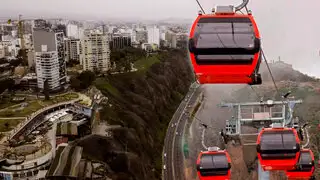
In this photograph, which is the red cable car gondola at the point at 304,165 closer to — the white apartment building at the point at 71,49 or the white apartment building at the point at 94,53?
the white apartment building at the point at 94,53

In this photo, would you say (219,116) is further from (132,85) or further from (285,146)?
(285,146)

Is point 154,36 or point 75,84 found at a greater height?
point 154,36

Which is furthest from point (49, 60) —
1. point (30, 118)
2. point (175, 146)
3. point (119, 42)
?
point (119, 42)

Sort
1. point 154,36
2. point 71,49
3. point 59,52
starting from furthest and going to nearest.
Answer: point 154,36 < point 71,49 < point 59,52

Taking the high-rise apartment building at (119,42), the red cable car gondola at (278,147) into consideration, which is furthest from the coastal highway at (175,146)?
the high-rise apartment building at (119,42)

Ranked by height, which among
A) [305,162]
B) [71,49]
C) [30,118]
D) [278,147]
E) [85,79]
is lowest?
[30,118]

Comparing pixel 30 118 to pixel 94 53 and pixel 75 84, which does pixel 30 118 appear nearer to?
pixel 75 84

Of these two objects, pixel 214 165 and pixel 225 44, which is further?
pixel 214 165

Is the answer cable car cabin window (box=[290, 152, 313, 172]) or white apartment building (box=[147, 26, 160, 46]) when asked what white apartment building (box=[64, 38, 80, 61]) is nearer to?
white apartment building (box=[147, 26, 160, 46])
